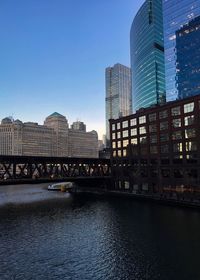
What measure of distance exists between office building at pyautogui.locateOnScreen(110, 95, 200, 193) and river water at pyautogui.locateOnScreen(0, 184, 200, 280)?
1037 inches

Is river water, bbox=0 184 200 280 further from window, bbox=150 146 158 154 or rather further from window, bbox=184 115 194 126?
window, bbox=150 146 158 154

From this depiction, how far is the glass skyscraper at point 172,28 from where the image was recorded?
17188cm

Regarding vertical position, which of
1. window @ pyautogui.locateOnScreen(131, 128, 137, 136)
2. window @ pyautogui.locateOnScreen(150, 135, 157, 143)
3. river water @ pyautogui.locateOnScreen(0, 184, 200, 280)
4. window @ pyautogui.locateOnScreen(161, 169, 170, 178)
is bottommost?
river water @ pyautogui.locateOnScreen(0, 184, 200, 280)

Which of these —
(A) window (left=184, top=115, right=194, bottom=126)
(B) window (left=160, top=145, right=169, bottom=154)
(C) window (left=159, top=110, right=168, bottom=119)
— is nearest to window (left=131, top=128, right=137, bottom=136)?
(C) window (left=159, top=110, right=168, bottom=119)

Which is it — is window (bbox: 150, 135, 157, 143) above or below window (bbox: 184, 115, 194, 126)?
below

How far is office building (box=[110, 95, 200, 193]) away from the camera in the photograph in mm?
104000

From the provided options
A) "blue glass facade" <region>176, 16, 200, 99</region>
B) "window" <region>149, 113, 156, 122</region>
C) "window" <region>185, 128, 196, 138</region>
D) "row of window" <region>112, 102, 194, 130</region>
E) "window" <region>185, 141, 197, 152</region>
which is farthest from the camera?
"blue glass facade" <region>176, 16, 200, 99</region>

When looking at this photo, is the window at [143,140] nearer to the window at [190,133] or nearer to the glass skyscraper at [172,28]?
the window at [190,133]

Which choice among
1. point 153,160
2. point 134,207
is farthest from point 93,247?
point 153,160

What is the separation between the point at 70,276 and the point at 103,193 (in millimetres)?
97083

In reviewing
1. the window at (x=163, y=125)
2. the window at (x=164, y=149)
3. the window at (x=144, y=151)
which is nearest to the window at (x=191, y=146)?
the window at (x=164, y=149)

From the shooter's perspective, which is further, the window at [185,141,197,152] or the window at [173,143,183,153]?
the window at [173,143,183,153]

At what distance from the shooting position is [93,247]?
5122 cm

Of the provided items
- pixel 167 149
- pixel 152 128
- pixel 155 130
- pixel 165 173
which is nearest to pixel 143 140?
pixel 152 128
